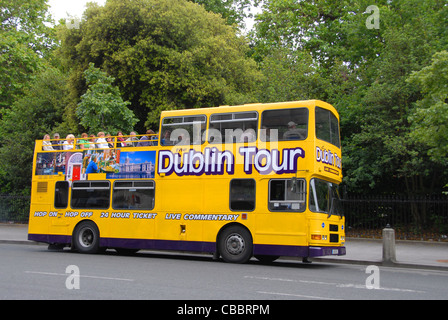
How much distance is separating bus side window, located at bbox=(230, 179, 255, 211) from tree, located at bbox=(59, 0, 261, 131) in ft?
40.1

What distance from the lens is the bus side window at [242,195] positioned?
15.1 meters

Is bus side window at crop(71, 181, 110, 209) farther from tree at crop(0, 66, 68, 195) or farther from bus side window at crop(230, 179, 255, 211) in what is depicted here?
tree at crop(0, 66, 68, 195)

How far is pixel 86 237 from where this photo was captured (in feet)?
58.9

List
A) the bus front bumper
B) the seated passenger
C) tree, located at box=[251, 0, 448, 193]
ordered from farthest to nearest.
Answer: tree, located at box=[251, 0, 448, 193] < the seated passenger < the bus front bumper

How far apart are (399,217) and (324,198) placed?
976 centimetres

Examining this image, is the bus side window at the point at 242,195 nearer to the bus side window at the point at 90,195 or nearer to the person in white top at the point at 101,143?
the bus side window at the point at 90,195

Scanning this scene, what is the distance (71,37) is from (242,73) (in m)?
9.09

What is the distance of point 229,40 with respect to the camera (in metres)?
30.4

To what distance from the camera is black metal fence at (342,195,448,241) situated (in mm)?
22516

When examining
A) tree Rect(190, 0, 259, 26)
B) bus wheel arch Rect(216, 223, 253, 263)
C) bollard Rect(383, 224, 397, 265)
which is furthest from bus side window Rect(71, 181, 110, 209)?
tree Rect(190, 0, 259, 26)

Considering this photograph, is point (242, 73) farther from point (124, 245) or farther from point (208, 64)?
point (124, 245)

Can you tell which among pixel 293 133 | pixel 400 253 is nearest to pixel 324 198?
pixel 293 133

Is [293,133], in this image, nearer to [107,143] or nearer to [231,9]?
[107,143]
